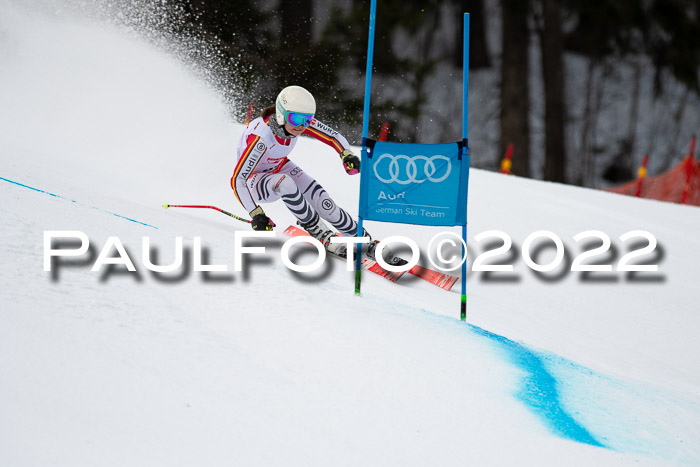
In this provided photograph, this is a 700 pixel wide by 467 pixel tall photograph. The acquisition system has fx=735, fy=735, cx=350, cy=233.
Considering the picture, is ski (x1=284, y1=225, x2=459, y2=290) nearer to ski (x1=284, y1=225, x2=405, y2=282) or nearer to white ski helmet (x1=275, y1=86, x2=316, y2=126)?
ski (x1=284, y1=225, x2=405, y2=282)

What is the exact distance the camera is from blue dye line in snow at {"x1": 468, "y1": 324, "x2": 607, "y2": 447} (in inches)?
122

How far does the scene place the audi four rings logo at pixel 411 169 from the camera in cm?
432

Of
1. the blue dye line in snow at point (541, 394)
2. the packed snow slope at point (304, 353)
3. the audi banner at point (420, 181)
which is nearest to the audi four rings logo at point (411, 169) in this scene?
the audi banner at point (420, 181)

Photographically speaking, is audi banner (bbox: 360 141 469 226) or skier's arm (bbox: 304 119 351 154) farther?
skier's arm (bbox: 304 119 351 154)

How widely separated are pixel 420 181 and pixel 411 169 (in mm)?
90

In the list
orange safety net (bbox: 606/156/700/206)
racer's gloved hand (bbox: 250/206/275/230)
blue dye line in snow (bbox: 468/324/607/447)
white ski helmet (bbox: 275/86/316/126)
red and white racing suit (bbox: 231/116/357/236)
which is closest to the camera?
blue dye line in snow (bbox: 468/324/607/447)

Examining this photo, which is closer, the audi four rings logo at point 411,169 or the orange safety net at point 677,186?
the audi four rings logo at point 411,169

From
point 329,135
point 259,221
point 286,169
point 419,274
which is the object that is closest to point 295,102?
point 329,135

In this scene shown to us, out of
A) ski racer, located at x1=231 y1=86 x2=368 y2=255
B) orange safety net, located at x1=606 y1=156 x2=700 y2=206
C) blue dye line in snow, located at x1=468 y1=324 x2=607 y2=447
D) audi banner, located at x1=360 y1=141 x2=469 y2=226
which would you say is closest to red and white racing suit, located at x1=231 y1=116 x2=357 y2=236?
ski racer, located at x1=231 y1=86 x2=368 y2=255

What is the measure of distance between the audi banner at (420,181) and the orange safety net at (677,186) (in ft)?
25.0

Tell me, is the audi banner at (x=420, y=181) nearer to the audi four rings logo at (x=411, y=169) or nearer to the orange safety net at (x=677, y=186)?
the audi four rings logo at (x=411, y=169)

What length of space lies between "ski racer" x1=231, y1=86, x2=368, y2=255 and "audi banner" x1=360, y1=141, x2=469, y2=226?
749 mm

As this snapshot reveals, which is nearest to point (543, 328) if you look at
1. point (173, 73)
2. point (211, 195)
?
point (211, 195)

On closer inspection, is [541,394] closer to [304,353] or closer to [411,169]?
[304,353]
